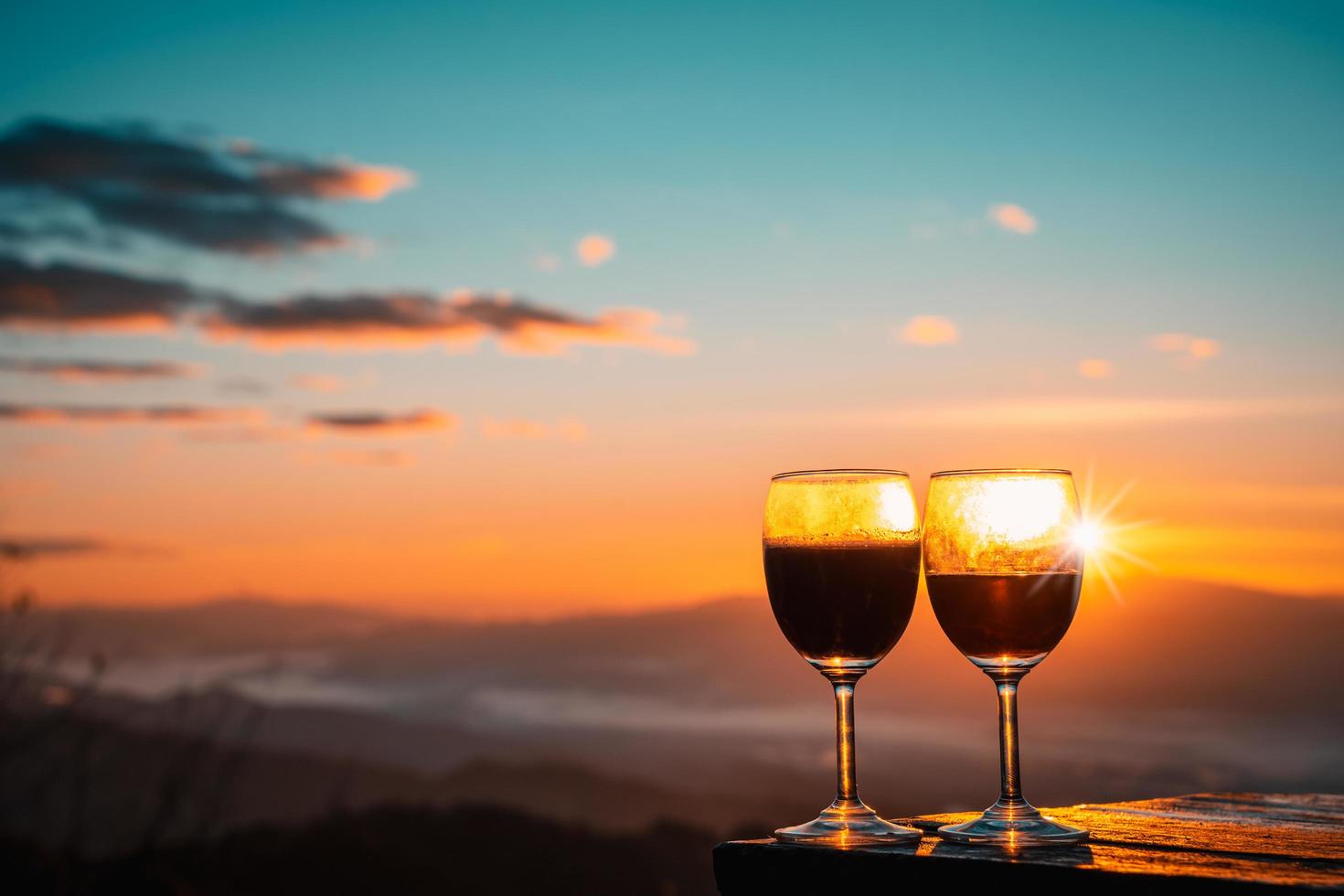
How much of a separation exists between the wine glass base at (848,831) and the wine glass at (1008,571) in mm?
127

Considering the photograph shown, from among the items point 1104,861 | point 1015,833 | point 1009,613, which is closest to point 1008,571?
point 1009,613

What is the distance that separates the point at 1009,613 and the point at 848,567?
287 mm

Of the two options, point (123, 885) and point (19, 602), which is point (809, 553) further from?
point (123, 885)

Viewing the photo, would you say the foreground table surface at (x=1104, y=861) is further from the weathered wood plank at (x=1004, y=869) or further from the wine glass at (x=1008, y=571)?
the wine glass at (x=1008, y=571)

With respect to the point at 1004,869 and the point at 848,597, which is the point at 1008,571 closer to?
the point at 848,597

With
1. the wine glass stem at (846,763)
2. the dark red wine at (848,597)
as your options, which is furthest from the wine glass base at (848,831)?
the dark red wine at (848,597)

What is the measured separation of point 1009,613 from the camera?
2150mm

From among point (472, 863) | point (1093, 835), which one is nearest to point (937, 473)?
point (1093, 835)

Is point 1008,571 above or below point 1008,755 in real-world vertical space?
above

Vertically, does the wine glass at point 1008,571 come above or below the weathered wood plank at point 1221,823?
above

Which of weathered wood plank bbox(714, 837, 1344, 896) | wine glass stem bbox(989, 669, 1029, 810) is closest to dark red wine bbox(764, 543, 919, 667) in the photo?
wine glass stem bbox(989, 669, 1029, 810)

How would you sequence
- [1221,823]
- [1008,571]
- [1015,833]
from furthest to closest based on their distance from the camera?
[1221,823] → [1008,571] → [1015,833]

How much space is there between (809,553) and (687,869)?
89.4 ft

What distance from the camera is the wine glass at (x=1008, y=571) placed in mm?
2133
